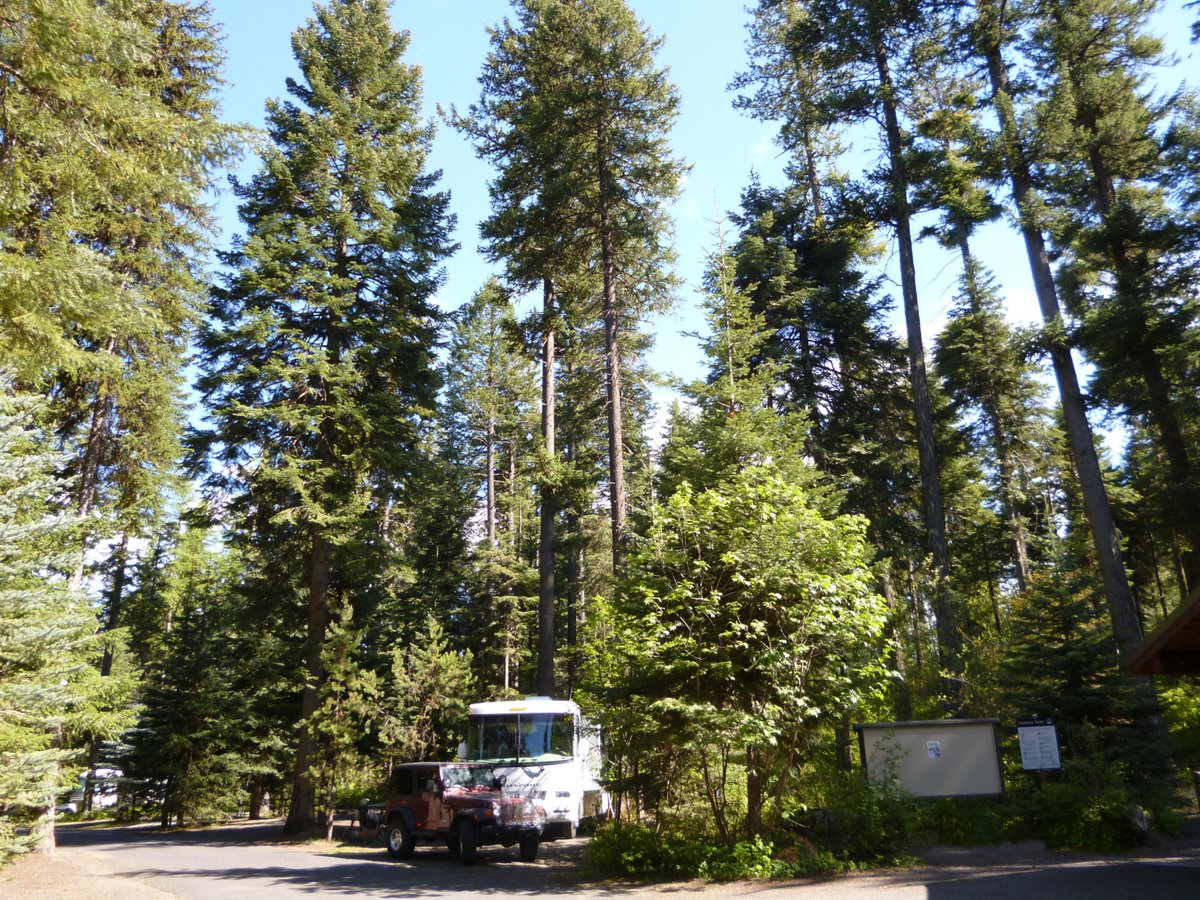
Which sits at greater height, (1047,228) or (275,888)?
(1047,228)

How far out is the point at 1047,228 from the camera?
711 inches

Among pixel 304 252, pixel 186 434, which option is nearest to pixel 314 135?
pixel 304 252

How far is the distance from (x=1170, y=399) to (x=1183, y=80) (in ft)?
26.2

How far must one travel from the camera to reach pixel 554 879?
41.0ft

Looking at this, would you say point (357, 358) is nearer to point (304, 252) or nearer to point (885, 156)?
point (304, 252)

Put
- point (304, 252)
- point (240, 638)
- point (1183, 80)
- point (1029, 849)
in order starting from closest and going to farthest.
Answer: point (1029, 849) → point (1183, 80) → point (304, 252) → point (240, 638)

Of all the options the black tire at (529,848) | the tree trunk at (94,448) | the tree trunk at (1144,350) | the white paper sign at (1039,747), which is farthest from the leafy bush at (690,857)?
the tree trunk at (1144,350)

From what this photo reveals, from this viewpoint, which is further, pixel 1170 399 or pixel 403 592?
pixel 403 592

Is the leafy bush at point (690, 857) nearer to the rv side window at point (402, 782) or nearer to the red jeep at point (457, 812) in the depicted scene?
the red jeep at point (457, 812)

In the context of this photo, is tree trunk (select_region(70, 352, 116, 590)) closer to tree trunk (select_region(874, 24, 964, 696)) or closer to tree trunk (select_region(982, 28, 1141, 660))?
tree trunk (select_region(874, 24, 964, 696))

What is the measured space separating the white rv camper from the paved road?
1.07 m

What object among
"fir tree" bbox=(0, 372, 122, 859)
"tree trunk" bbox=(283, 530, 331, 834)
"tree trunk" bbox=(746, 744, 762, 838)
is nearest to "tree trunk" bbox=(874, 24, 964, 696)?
"tree trunk" bbox=(746, 744, 762, 838)

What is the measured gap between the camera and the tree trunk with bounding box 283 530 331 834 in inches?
786

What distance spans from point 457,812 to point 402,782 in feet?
6.56
